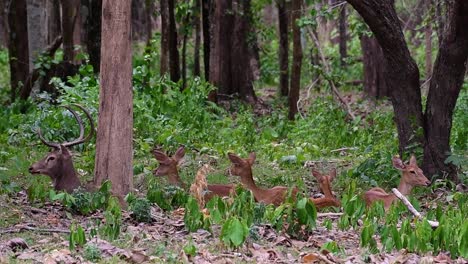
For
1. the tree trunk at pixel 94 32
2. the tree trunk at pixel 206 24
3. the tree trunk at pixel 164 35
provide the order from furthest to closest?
the tree trunk at pixel 206 24
the tree trunk at pixel 164 35
the tree trunk at pixel 94 32

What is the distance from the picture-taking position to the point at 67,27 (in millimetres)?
15602

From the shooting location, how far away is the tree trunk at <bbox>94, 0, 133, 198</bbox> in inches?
307

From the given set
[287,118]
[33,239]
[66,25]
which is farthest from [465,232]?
[66,25]

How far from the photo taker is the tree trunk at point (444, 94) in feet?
31.0

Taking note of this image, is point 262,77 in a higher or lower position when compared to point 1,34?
lower

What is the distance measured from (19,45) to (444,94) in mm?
10053

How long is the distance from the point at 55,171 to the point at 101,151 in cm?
67

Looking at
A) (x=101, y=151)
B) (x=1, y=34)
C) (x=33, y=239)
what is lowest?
(x=33, y=239)

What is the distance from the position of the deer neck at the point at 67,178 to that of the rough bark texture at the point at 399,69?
353 cm

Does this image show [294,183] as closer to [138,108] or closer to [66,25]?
[138,108]

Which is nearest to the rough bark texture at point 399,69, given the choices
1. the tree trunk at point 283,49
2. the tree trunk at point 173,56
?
the tree trunk at point 173,56

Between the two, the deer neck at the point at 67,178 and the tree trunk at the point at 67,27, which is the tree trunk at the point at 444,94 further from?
the tree trunk at the point at 67,27

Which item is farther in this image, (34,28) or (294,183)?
(34,28)

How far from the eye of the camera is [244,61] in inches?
720
